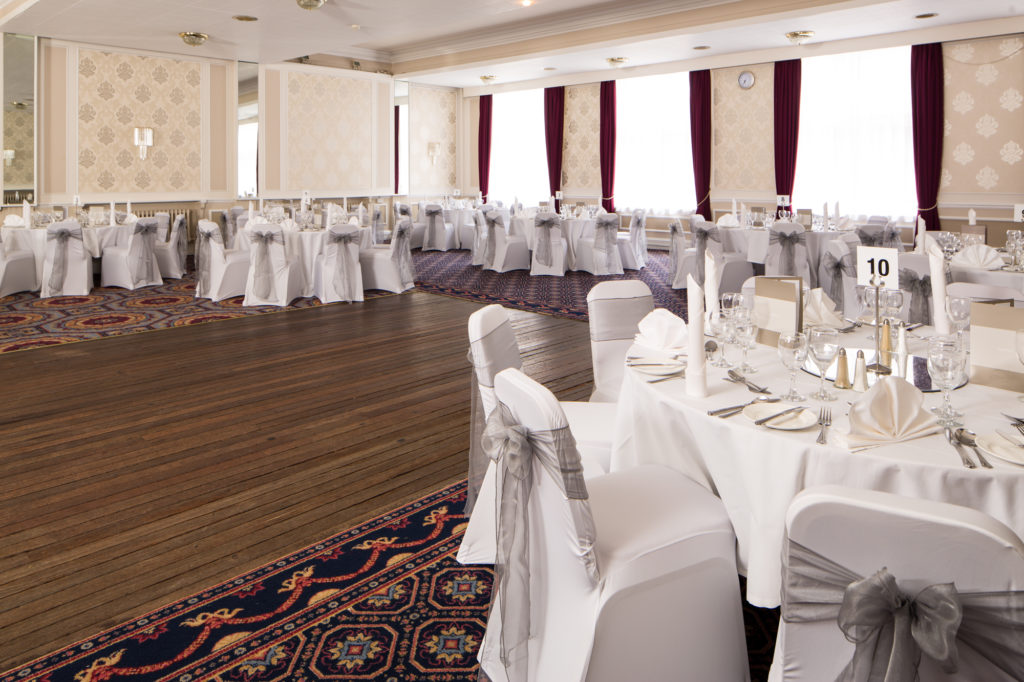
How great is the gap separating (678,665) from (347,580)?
50.2 inches

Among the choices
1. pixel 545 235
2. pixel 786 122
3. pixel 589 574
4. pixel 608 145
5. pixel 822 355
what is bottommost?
pixel 589 574

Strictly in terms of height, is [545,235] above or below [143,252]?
above

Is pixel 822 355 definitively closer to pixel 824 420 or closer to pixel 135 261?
pixel 824 420

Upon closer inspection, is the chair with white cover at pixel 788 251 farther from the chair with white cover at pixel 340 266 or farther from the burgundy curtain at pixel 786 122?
the chair with white cover at pixel 340 266

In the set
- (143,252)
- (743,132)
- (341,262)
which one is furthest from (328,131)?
(743,132)

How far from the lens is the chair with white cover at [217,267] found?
848cm

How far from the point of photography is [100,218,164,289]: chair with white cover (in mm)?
9125

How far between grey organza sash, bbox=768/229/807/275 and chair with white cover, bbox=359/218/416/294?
4.24 metres

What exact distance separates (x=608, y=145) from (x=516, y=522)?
12902 millimetres

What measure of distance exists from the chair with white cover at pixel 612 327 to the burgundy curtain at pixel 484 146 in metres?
13.1

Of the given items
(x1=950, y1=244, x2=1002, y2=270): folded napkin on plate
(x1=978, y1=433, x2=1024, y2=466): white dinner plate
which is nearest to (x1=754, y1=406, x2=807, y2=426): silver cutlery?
(x1=978, y1=433, x2=1024, y2=466): white dinner plate

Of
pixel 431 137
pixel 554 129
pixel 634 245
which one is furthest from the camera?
pixel 431 137

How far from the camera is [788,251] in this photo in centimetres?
828

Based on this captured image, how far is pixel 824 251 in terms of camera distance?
8234mm
